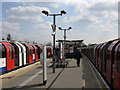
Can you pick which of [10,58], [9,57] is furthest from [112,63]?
[10,58]

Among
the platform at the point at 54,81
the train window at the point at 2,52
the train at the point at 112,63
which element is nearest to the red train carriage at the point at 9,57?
the train window at the point at 2,52

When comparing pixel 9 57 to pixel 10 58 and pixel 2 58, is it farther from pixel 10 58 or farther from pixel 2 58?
pixel 2 58

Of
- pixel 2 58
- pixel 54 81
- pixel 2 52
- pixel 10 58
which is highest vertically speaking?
pixel 2 52

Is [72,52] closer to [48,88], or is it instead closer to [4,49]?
[4,49]

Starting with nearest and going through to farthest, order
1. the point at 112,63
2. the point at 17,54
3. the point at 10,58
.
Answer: the point at 112,63 < the point at 10,58 < the point at 17,54

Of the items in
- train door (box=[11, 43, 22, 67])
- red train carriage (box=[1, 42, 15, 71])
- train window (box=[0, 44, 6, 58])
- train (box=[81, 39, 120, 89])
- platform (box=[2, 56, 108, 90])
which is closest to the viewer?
train (box=[81, 39, 120, 89])

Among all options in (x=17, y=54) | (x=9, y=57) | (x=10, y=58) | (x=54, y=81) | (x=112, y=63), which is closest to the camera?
(x=112, y=63)

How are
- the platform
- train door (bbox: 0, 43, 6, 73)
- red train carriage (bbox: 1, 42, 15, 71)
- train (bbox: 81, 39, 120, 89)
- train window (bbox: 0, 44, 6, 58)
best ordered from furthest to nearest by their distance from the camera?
red train carriage (bbox: 1, 42, 15, 71)
train window (bbox: 0, 44, 6, 58)
train door (bbox: 0, 43, 6, 73)
the platform
train (bbox: 81, 39, 120, 89)

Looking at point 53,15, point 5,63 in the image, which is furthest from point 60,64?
point 5,63

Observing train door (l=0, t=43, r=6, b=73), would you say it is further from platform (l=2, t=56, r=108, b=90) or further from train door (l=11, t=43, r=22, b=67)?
train door (l=11, t=43, r=22, b=67)

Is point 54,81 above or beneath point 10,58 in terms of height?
beneath

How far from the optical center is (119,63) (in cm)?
686

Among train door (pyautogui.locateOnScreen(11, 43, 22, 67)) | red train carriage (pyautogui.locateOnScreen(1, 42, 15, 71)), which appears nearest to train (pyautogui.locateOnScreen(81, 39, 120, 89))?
red train carriage (pyautogui.locateOnScreen(1, 42, 15, 71))

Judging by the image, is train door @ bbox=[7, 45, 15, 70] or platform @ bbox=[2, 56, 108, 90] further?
train door @ bbox=[7, 45, 15, 70]
